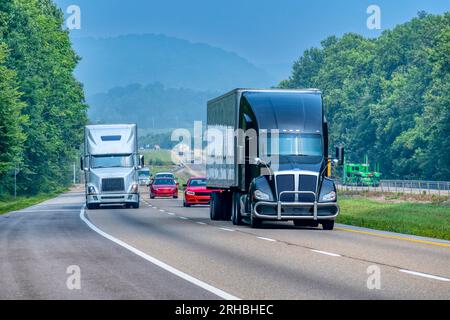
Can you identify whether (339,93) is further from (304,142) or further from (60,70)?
(304,142)

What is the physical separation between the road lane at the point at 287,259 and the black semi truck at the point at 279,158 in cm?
73

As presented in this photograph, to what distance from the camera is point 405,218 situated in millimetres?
46406

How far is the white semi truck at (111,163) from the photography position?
48688mm

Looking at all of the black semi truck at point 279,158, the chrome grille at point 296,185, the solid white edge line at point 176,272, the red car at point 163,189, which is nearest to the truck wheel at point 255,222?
the black semi truck at point 279,158

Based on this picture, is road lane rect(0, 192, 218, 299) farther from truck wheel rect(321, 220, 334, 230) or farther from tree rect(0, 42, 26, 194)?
tree rect(0, 42, 26, 194)

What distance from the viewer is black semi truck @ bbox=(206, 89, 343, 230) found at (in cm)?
2936

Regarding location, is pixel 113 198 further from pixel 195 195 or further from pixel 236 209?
pixel 236 209

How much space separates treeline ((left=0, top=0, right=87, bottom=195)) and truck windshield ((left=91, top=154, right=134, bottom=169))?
1703 cm

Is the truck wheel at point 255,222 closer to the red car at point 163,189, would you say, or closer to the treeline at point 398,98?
the red car at point 163,189

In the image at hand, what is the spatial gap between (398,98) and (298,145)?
89.3 metres

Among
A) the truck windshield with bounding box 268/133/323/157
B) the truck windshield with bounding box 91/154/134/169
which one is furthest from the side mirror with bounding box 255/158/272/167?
the truck windshield with bounding box 91/154/134/169

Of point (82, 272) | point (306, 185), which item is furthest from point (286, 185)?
point (82, 272)

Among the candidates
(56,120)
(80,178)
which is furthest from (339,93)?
(80,178)

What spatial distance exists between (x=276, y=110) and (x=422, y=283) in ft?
52.9
